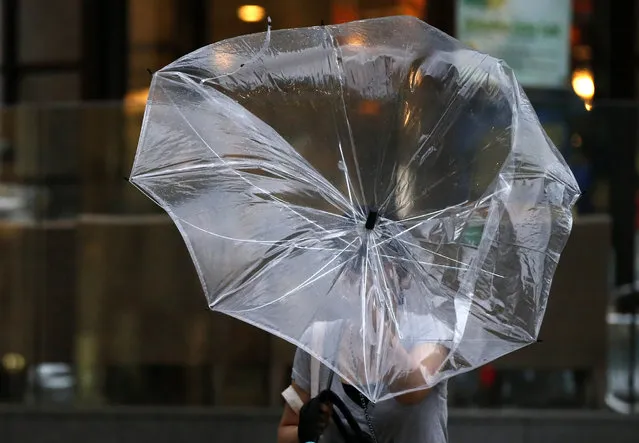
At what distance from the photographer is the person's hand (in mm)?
3230

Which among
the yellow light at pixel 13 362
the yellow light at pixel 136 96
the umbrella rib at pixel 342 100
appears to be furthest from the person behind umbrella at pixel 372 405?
the yellow light at pixel 136 96

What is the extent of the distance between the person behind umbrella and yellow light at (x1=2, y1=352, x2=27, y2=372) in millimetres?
5400

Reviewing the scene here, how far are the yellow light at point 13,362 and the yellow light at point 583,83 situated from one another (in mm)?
4779

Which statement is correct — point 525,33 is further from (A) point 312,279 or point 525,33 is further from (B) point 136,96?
(A) point 312,279

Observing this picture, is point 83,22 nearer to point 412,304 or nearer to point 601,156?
point 601,156

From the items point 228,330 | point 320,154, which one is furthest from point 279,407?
point 320,154

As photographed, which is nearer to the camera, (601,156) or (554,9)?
(601,156)

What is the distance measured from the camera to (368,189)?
349 centimetres

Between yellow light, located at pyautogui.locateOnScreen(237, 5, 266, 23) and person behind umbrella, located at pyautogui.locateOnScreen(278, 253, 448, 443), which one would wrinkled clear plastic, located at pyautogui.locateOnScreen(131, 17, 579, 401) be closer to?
person behind umbrella, located at pyautogui.locateOnScreen(278, 253, 448, 443)

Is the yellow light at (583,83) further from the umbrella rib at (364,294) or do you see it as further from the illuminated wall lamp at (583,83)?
the umbrella rib at (364,294)

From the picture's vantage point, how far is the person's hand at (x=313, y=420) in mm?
3230

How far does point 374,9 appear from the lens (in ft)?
30.2

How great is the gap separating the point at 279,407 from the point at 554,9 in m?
3.81

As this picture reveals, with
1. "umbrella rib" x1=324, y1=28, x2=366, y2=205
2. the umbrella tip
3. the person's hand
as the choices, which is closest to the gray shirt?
the person's hand
